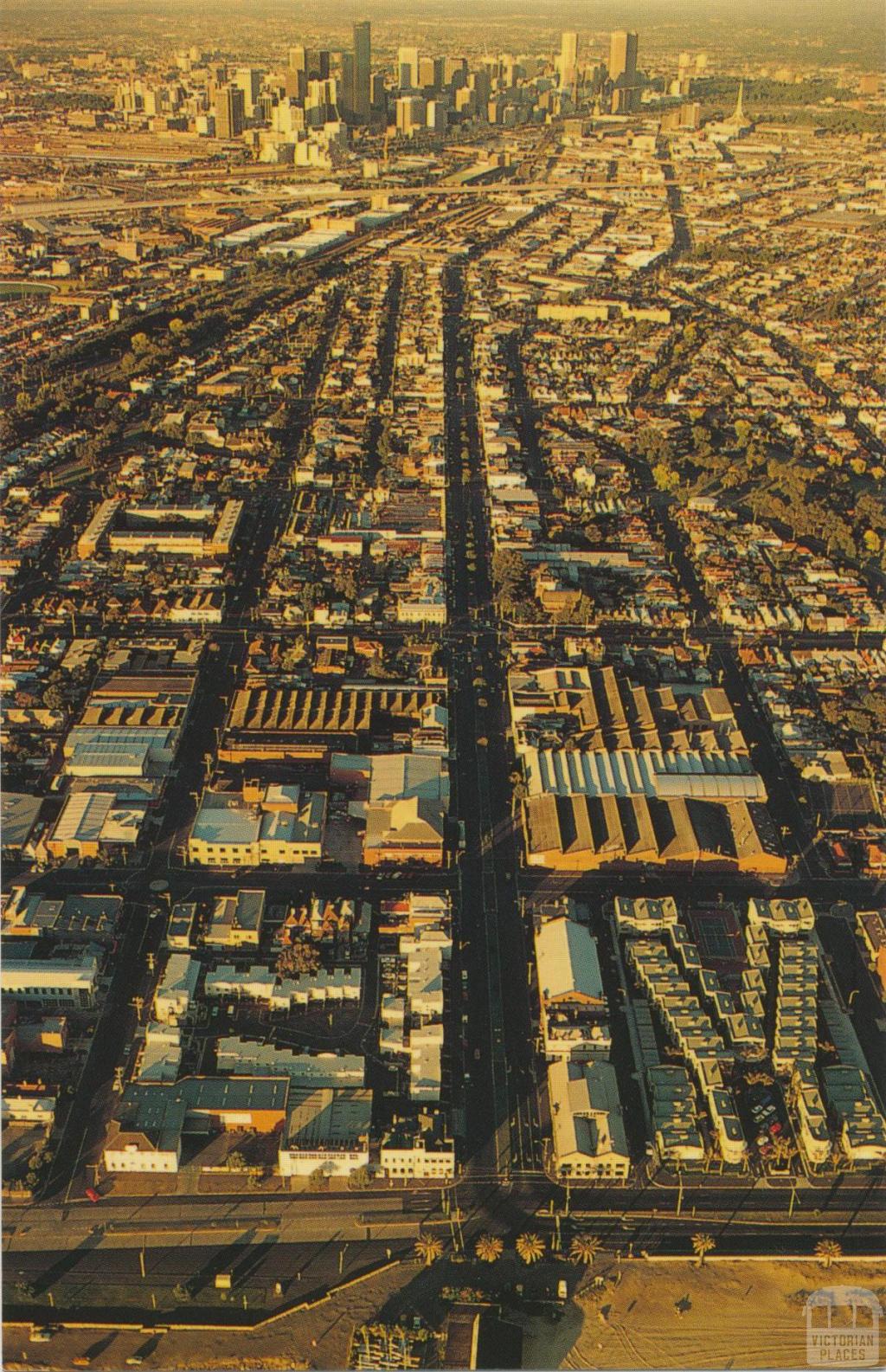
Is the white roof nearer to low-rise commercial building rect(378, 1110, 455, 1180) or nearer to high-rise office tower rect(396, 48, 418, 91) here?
low-rise commercial building rect(378, 1110, 455, 1180)

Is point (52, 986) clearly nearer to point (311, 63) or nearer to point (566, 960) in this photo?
point (566, 960)

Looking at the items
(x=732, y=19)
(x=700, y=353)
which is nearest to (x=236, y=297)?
(x=700, y=353)

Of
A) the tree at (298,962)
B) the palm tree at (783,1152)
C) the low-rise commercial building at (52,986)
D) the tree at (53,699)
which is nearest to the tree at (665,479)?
the tree at (53,699)

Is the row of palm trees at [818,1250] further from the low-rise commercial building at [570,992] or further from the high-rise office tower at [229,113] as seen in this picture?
the high-rise office tower at [229,113]

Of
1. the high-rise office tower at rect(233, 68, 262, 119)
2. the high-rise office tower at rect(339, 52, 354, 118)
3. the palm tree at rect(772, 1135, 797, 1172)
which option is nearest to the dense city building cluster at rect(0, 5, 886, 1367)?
the palm tree at rect(772, 1135, 797, 1172)

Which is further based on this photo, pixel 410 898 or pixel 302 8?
pixel 302 8

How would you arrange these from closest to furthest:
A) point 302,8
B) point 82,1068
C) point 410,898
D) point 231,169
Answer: point 82,1068, point 410,898, point 231,169, point 302,8

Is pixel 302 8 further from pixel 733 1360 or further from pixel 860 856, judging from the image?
pixel 733 1360
